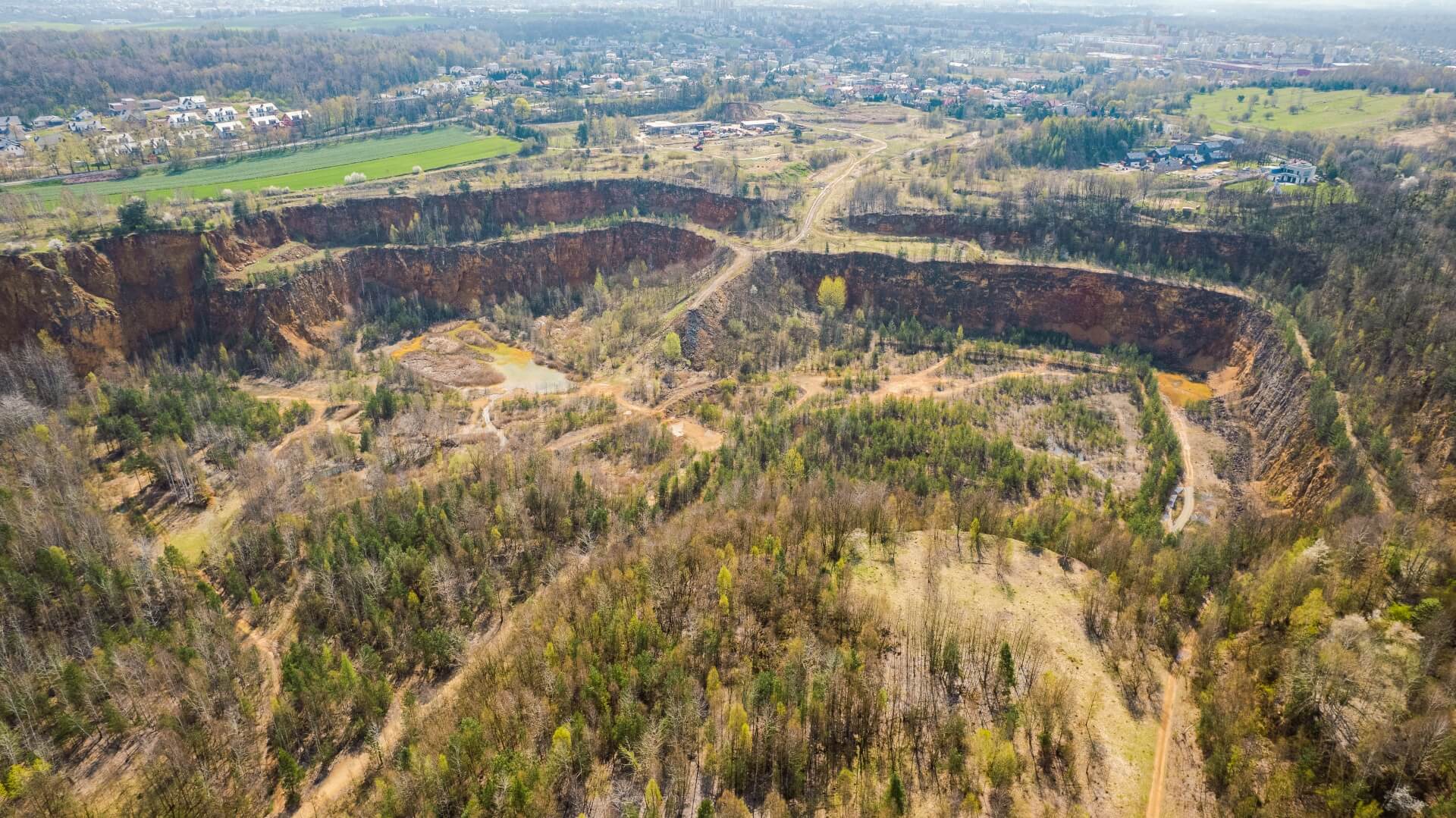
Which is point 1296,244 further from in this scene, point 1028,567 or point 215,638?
point 215,638

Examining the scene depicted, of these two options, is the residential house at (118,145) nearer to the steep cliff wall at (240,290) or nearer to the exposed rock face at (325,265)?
the exposed rock face at (325,265)

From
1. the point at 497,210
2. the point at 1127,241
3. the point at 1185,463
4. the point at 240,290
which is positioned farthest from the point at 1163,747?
the point at 497,210

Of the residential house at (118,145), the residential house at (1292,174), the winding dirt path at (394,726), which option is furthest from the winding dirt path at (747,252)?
the residential house at (118,145)

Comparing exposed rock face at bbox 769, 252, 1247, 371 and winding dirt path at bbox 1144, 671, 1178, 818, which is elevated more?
exposed rock face at bbox 769, 252, 1247, 371

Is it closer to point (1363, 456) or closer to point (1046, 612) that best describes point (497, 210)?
point (1046, 612)

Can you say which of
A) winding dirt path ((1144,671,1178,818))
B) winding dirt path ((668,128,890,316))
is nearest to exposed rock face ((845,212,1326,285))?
winding dirt path ((668,128,890,316))

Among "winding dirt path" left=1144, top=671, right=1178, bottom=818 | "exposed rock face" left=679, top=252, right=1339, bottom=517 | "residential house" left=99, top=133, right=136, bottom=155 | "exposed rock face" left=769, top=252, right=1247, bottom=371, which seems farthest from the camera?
"residential house" left=99, top=133, right=136, bottom=155

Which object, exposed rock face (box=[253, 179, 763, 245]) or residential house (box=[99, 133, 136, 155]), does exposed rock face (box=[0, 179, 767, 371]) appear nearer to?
exposed rock face (box=[253, 179, 763, 245])
